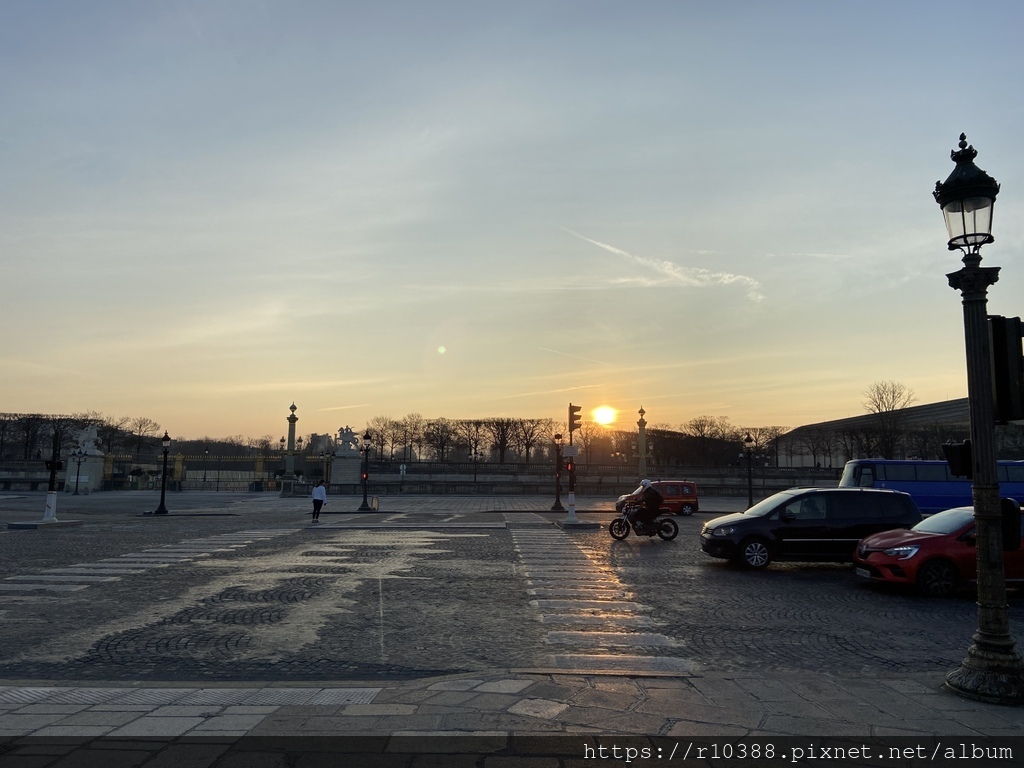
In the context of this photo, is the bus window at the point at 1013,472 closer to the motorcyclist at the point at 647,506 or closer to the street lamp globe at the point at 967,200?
the motorcyclist at the point at 647,506

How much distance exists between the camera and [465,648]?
7820 millimetres

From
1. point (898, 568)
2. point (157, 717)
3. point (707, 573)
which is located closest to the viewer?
point (157, 717)

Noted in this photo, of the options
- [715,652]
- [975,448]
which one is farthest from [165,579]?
[975,448]

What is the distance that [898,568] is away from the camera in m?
11.5

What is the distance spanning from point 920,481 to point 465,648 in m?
26.3

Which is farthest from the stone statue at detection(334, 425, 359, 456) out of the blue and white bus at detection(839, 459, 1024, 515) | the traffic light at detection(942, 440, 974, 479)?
the traffic light at detection(942, 440, 974, 479)

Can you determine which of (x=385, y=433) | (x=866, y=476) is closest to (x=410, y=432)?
(x=385, y=433)

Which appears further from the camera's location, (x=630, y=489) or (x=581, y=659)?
(x=630, y=489)

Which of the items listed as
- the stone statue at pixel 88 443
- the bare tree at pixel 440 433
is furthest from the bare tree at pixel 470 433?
the stone statue at pixel 88 443

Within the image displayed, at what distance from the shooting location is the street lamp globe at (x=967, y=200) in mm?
6148

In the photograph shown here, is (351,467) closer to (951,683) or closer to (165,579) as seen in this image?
(165,579)

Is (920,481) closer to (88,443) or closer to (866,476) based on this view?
(866,476)

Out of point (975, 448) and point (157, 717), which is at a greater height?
point (975, 448)
